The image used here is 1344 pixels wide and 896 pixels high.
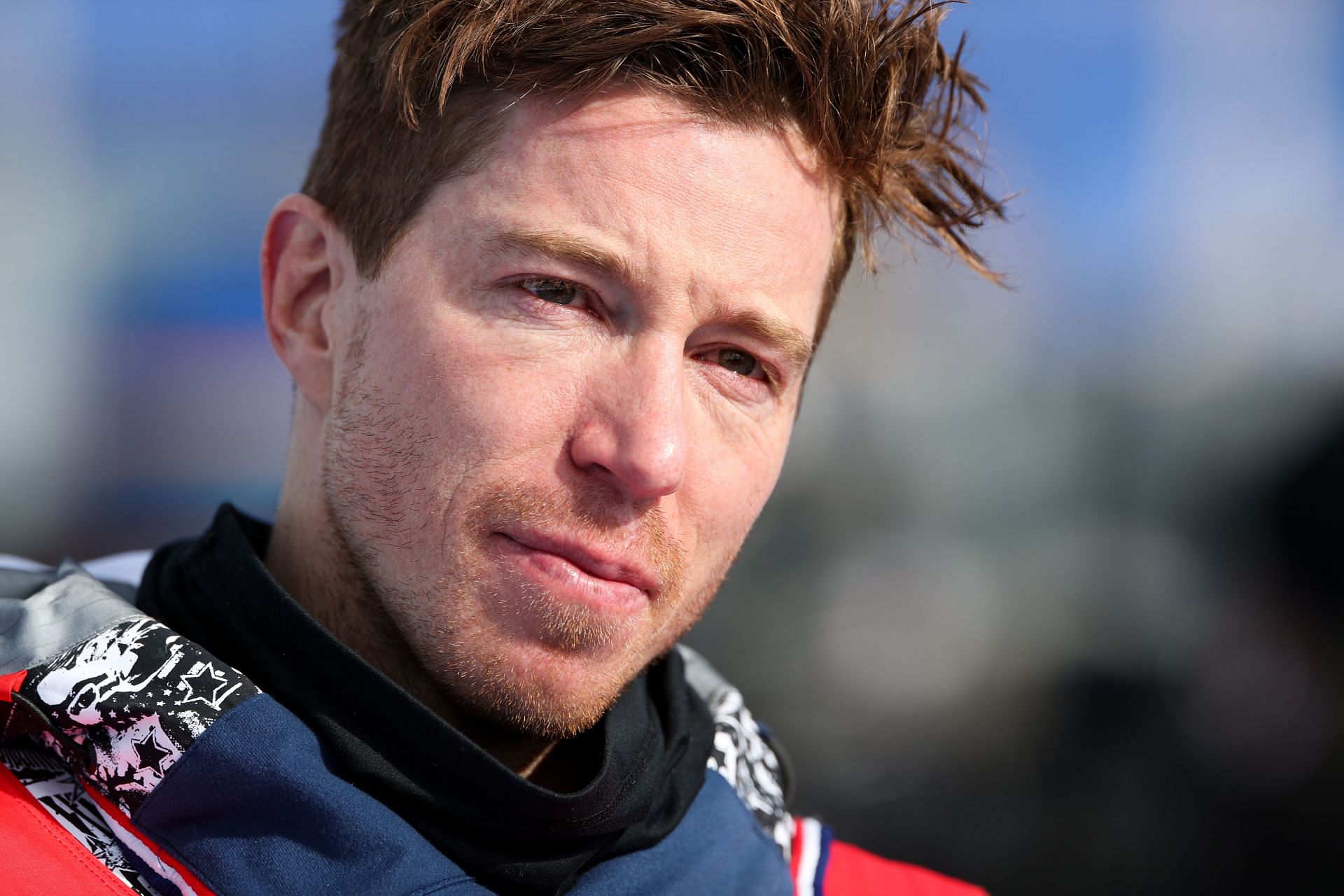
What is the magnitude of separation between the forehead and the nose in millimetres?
122

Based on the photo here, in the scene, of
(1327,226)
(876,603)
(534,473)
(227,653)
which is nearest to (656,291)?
(534,473)

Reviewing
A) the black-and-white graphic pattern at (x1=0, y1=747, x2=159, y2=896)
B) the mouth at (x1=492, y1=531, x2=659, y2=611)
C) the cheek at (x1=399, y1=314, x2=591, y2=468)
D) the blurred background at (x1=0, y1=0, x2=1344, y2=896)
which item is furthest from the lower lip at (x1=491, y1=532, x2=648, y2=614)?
the blurred background at (x1=0, y1=0, x2=1344, y2=896)

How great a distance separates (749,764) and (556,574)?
2.29 feet

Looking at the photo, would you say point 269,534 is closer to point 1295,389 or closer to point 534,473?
point 534,473

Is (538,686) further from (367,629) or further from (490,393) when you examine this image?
(490,393)

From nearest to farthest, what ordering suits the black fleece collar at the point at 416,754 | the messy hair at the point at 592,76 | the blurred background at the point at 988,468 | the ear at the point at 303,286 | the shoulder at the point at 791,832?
the black fleece collar at the point at 416,754, the messy hair at the point at 592,76, the ear at the point at 303,286, the shoulder at the point at 791,832, the blurred background at the point at 988,468

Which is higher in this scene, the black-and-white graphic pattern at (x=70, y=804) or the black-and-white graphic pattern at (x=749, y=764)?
the black-and-white graphic pattern at (x=70, y=804)

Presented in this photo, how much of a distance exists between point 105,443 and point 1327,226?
530 centimetres

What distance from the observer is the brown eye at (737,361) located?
1.57 metres

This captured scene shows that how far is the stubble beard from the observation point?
1385mm

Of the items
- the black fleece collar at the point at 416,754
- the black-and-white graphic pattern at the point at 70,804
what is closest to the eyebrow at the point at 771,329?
the black fleece collar at the point at 416,754

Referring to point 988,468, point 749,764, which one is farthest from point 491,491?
point 988,468

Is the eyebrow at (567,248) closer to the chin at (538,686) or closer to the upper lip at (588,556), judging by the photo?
the upper lip at (588,556)

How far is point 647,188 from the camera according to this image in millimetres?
1424
